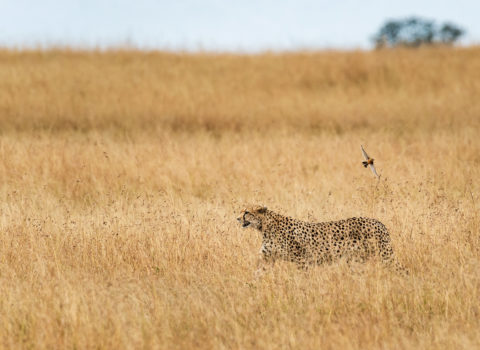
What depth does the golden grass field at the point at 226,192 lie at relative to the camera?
443 centimetres

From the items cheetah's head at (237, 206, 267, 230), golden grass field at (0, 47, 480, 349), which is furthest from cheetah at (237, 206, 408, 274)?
golden grass field at (0, 47, 480, 349)

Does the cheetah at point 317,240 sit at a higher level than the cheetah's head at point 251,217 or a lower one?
lower

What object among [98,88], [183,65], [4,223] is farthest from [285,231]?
[183,65]

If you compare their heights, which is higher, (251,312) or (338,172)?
(338,172)

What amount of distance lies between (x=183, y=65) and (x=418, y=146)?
816 centimetres

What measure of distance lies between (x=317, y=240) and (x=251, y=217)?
0.60 meters

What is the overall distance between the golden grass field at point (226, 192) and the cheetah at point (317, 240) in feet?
0.55

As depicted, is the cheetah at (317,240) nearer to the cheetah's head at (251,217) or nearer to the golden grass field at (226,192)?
the cheetah's head at (251,217)

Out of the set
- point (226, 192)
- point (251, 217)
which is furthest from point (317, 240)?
point (226, 192)

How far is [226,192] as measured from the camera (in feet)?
28.4

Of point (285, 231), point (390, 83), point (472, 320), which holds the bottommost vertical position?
point (472, 320)

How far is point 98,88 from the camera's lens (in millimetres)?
15547

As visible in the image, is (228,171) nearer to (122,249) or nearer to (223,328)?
(122,249)

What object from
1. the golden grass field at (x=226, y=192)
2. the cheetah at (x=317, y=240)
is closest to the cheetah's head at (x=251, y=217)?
the cheetah at (x=317, y=240)
